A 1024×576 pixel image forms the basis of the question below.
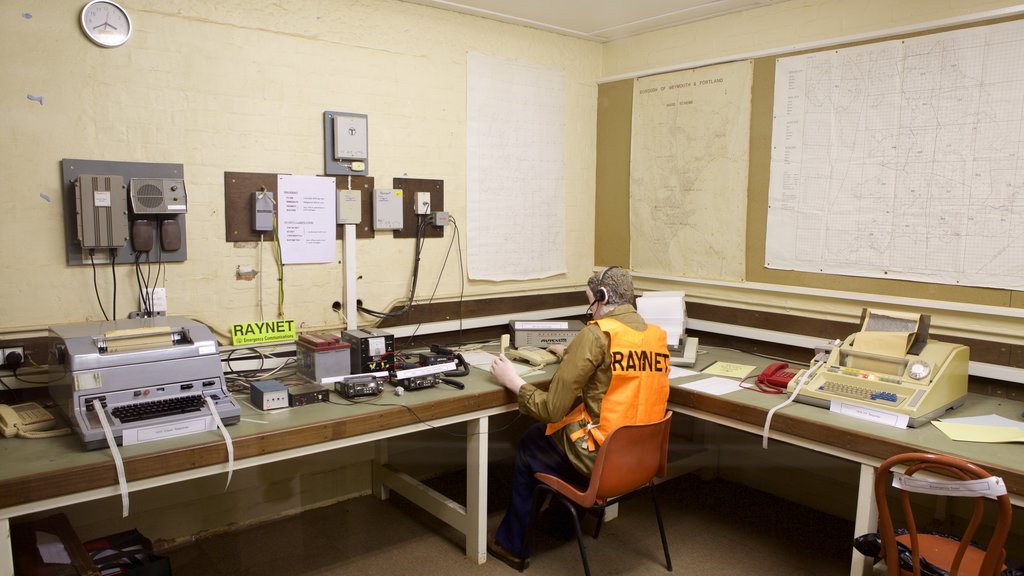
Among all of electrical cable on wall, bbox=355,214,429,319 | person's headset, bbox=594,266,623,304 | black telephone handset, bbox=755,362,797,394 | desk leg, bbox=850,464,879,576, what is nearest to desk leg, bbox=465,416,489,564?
person's headset, bbox=594,266,623,304

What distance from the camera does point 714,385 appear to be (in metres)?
2.93

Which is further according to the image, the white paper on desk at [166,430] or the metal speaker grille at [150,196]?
the metal speaker grille at [150,196]

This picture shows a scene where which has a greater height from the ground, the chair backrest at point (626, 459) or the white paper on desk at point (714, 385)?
the white paper on desk at point (714, 385)

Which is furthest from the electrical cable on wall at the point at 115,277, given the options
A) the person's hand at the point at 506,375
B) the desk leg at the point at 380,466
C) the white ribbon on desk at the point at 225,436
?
the person's hand at the point at 506,375

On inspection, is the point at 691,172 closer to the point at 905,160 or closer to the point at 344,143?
the point at 905,160

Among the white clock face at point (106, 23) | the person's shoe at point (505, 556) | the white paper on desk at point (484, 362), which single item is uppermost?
the white clock face at point (106, 23)

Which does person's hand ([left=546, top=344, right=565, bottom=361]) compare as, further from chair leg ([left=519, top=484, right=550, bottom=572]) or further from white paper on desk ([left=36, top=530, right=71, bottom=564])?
white paper on desk ([left=36, top=530, right=71, bottom=564])

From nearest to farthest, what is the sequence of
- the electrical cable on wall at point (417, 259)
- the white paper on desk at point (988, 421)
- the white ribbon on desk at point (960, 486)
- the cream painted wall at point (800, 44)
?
1. the white ribbon on desk at point (960, 486)
2. the white paper on desk at point (988, 421)
3. the cream painted wall at point (800, 44)
4. the electrical cable on wall at point (417, 259)

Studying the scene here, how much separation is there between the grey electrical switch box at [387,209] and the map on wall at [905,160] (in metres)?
1.85

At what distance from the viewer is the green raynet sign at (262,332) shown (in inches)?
117

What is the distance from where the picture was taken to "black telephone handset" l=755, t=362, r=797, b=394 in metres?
2.82

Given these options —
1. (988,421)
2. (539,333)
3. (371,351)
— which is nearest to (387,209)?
(371,351)

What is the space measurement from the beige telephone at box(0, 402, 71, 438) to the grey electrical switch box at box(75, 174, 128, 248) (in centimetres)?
63

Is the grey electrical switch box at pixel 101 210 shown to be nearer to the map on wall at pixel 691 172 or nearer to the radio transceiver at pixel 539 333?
the radio transceiver at pixel 539 333
